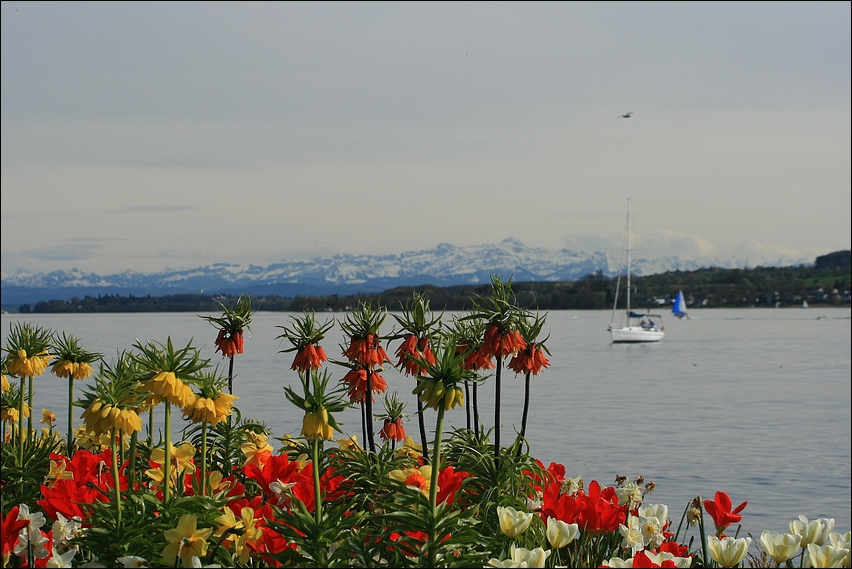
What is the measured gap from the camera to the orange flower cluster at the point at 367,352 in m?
3.87

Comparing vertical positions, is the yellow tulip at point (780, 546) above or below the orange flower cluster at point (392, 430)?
below

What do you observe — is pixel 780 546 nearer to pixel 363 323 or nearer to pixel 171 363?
pixel 363 323

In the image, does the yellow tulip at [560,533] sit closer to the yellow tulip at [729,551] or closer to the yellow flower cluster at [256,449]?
the yellow tulip at [729,551]

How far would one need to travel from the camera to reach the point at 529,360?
3.74m

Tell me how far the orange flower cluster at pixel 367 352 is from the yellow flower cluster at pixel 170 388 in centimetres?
101

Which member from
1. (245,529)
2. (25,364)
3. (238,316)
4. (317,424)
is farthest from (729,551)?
(25,364)

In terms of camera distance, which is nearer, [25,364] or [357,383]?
[357,383]

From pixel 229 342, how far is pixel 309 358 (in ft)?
2.04

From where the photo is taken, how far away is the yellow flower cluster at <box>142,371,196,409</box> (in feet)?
9.66

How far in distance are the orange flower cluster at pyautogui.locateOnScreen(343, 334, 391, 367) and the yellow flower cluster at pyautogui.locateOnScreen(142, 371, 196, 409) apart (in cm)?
101

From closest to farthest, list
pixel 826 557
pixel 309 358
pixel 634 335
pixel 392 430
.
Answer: pixel 826 557
pixel 309 358
pixel 392 430
pixel 634 335

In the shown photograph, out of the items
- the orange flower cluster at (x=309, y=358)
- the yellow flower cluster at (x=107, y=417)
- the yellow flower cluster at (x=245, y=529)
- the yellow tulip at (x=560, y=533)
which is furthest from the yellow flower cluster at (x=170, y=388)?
the yellow tulip at (x=560, y=533)

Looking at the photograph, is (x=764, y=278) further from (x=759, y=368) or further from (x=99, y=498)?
(x=99, y=498)

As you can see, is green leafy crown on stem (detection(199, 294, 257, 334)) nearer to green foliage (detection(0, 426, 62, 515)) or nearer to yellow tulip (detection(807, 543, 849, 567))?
green foliage (detection(0, 426, 62, 515))
